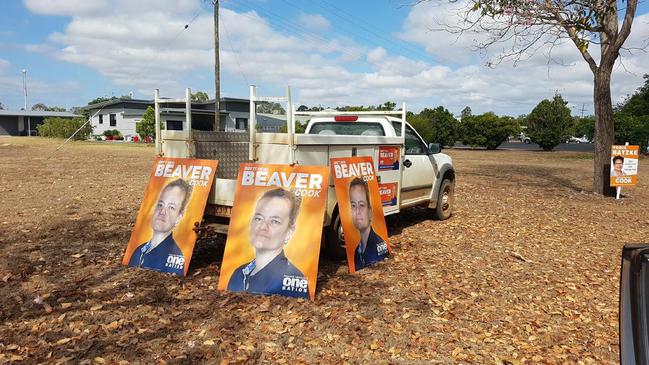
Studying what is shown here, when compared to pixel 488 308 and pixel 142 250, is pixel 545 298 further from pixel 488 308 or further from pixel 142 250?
pixel 142 250

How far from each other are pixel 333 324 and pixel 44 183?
11.7 meters

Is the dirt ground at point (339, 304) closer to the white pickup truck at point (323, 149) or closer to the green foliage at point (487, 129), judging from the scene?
the white pickup truck at point (323, 149)

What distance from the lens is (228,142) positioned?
6.43 meters

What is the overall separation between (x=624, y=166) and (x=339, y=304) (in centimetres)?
1073

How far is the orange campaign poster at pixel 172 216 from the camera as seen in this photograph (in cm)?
567

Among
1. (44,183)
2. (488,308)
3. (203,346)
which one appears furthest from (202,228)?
(44,183)

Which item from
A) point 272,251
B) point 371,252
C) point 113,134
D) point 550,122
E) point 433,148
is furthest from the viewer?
point 113,134

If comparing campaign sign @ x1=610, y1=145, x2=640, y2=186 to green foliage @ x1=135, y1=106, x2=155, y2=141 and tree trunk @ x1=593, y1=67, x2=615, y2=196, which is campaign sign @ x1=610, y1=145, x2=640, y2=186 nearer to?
tree trunk @ x1=593, y1=67, x2=615, y2=196

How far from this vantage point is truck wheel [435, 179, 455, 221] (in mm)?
9008

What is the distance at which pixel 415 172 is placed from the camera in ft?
26.5

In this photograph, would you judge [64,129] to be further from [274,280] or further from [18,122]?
[274,280]

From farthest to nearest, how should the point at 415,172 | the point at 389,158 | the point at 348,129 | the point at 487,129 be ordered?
the point at 487,129
the point at 415,172
the point at 348,129
the point at 389,158

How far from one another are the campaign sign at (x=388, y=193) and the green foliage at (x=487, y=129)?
41.5 meters

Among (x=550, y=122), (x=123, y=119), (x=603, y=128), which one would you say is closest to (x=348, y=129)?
(x=603, y=128)
